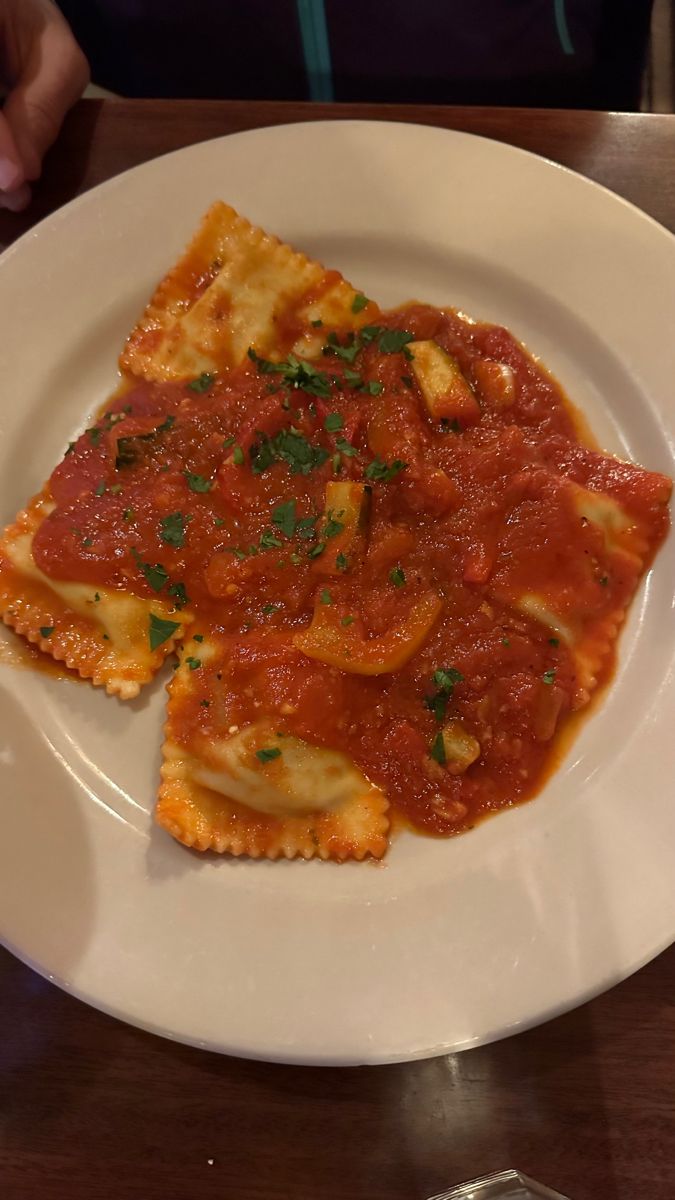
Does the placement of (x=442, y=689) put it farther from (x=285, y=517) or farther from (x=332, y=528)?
(x=285, y=517)

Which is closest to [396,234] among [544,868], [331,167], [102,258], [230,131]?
[331,167]

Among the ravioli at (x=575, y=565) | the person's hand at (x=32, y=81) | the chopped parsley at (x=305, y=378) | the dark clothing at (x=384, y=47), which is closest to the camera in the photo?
the ravioli at (x=575, y=565)

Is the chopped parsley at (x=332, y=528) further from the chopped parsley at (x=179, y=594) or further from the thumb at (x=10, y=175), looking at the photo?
the thumb at (x=10, y=175)

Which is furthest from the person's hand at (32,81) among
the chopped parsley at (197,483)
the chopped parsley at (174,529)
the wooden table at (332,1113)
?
the wooden table at (332,1113)

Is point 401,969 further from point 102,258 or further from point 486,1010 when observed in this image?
point 102,258

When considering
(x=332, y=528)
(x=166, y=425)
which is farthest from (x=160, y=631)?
(x=166, y=425)
